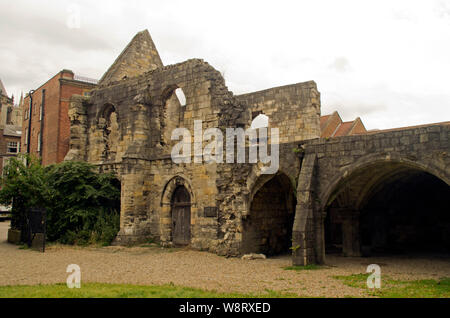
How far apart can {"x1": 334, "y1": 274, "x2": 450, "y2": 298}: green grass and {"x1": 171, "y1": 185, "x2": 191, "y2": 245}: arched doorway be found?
7.26 m

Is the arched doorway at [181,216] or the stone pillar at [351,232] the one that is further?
the arched doorway at [181,216]

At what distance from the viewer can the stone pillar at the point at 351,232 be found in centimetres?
1330

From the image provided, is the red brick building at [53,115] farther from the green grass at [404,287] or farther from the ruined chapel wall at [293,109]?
the green grass at [404,287]

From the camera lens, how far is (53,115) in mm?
25469

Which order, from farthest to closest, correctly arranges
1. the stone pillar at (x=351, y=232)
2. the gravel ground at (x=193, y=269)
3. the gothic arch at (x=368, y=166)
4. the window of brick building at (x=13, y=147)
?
the window of brick building at (x=13, y=147), the stone pillar at (x=351, y=232), the gothic arch at (x=368, y=166), the gravel ground at (x=193, y=269)

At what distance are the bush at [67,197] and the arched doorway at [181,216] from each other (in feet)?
7.98

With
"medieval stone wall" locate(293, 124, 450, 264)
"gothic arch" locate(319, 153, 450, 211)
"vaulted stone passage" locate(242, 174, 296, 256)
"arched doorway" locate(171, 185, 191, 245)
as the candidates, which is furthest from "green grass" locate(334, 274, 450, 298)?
"arched doorway" locate(171, 185, 191, 245)

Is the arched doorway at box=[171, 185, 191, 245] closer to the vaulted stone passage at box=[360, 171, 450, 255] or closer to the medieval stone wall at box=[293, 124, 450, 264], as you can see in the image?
the medieval stone wall at box=[293, 124, 450, 264]

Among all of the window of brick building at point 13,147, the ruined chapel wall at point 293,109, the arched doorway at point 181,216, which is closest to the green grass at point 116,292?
the arched doorway at point 181,216

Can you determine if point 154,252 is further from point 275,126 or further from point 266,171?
point 275,126

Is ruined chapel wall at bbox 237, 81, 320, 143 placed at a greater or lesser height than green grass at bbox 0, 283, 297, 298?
greater

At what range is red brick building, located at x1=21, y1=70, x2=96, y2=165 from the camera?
24719 mm
